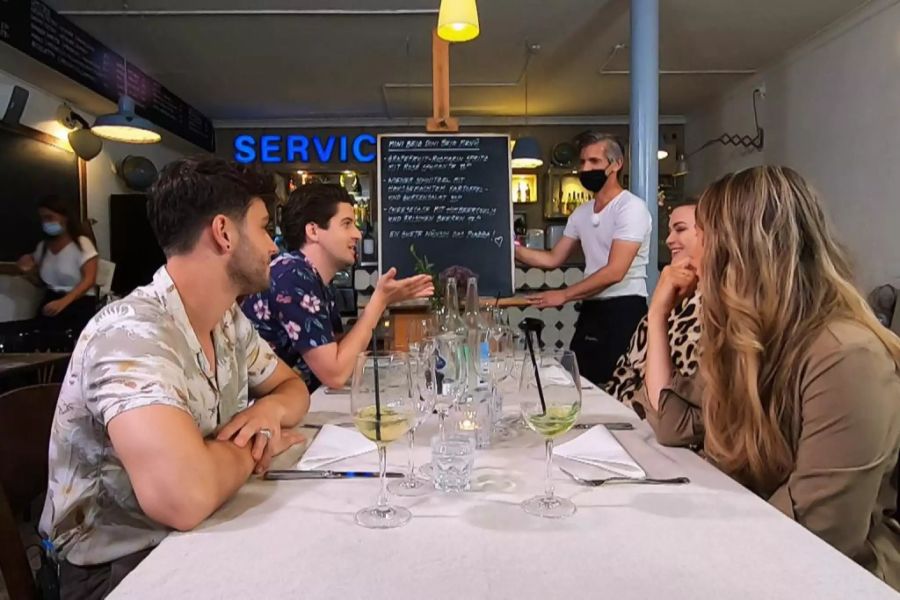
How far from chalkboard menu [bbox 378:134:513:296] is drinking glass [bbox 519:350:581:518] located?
2.13 metres

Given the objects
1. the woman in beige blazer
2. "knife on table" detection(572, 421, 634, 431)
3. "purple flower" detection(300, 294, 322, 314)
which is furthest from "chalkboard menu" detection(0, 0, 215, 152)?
the woman in beige blazer

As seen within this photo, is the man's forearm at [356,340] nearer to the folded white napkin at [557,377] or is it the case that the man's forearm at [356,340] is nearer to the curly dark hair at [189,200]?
the curly dark hair at [189,200]

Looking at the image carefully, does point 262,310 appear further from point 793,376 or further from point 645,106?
point 645,106

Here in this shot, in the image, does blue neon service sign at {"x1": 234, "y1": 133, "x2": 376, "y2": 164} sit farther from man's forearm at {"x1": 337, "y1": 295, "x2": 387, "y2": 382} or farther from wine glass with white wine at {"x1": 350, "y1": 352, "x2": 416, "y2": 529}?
wine glass with white wine at {"x1": 350, "y1": 352, "x2": 416, "y2": 529}

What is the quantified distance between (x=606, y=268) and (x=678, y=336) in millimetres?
1085

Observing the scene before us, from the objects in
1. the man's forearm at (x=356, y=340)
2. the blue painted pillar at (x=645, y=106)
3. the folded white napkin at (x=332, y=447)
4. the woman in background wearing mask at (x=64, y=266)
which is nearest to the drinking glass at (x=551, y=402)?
the folded white napkin at (x=332, y=447)

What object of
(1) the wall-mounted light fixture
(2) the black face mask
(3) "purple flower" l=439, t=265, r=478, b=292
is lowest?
(3) "purple flower" l=439, t=265, r=478, b=292

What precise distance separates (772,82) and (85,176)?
6.02 metres

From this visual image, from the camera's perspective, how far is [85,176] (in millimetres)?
5957

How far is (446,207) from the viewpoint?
10.8 ft

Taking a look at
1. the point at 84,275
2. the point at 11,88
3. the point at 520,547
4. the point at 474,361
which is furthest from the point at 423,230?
the point at 11,88

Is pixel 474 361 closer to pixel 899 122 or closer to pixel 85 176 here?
pixel 899 122

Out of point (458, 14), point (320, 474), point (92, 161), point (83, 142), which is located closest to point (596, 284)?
point (458, 14)

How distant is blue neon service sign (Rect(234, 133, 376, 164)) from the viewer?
301 inches
